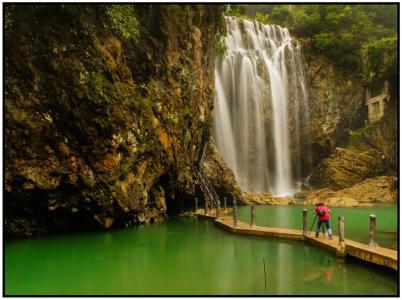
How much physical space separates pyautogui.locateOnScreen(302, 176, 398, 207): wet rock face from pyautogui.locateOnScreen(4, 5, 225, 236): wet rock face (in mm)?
14361

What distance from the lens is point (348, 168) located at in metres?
32.8

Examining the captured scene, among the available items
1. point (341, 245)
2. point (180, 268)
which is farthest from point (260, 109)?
point (180, 268)

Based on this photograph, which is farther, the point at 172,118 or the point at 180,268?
the point at 172,118

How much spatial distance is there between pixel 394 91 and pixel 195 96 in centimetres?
2390

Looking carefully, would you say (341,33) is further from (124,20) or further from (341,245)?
(341,245)

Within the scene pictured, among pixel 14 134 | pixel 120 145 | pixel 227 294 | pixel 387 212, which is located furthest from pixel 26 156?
pixel 387 212

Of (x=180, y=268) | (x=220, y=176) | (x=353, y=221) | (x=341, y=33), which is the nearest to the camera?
(x=180, y=268)

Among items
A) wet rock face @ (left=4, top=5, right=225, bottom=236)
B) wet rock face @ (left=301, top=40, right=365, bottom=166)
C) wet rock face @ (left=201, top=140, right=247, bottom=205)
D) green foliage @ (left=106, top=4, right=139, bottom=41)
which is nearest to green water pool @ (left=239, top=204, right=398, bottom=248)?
wet rock face @ (left=201, top=140, right=247, bottom=205)

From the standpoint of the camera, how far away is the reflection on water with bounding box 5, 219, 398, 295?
8203mm

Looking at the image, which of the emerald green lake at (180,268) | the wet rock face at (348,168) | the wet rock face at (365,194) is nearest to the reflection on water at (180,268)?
the emerald green lake at (180,268)

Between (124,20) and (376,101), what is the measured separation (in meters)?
29.4

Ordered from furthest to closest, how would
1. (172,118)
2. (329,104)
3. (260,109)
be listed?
(329,104) → (260,109) → (172,118)

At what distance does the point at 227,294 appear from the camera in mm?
7727

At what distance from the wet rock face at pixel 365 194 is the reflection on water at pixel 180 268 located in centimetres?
1489
